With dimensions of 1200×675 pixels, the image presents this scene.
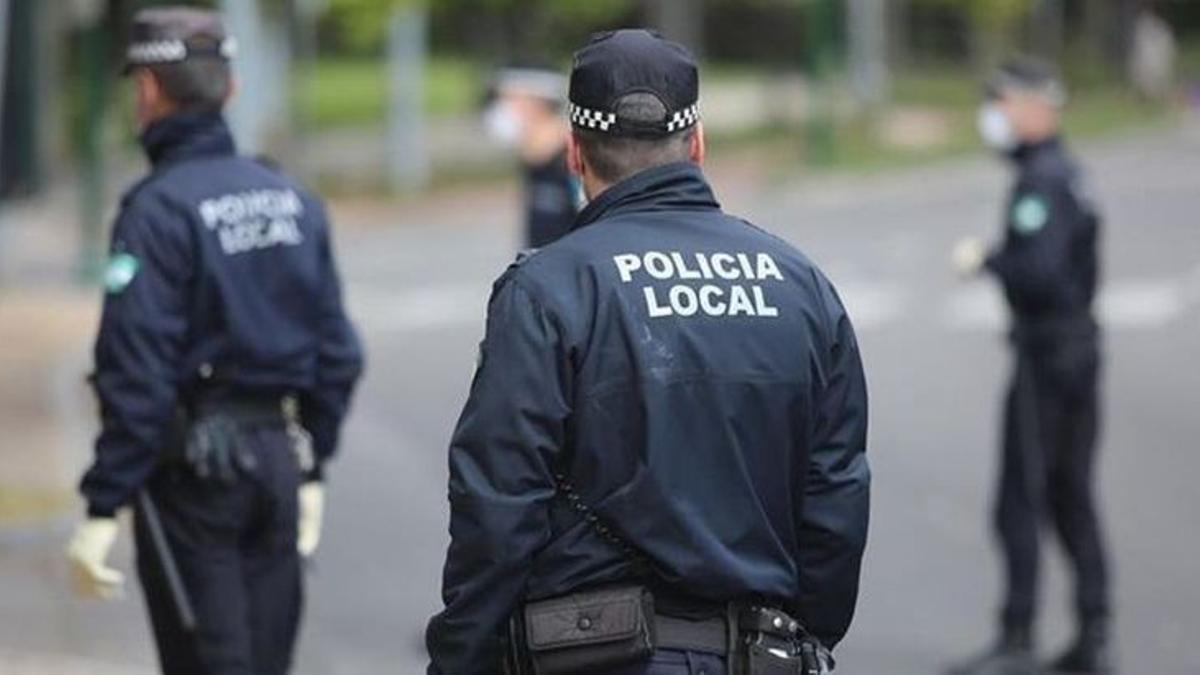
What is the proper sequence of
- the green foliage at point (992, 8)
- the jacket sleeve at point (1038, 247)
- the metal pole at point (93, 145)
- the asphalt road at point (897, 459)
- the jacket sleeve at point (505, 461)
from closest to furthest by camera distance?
the jacket sleeve at point (505, 461) → the jacket sleeve at point (1038, 247) → the asphalt road at point (897, 459) → the metal pole at point (93, 145) → the green foliage at point (992, 8)

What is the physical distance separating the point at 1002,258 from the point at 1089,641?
1278 mm

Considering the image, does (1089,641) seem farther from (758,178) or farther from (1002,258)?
(758,178)

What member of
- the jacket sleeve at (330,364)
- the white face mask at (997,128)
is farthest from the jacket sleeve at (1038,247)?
the jacket sleeve at (330,364)

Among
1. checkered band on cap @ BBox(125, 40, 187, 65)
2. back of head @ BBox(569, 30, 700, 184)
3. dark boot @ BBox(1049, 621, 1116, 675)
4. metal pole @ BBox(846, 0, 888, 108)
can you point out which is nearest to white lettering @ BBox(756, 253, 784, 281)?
back of head @ BBox(569, 30, 700, 184)

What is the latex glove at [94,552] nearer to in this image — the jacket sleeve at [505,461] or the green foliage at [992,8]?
the jacket sleeve at [505,461]

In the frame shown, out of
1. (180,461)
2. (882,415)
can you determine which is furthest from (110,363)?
(882,415)

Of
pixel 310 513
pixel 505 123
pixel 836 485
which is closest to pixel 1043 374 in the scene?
pixel 505 123

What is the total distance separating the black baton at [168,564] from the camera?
634 centimetres

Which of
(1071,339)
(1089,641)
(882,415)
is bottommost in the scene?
(882,415)

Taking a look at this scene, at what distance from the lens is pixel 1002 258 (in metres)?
8.55

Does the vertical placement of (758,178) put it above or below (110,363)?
below

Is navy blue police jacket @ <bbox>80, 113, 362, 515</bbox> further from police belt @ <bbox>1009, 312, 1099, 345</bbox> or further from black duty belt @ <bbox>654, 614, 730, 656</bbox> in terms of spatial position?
police belt @ <bbox>1009, 312, 1099, 345</bbox>

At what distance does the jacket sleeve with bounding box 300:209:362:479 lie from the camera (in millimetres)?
6672

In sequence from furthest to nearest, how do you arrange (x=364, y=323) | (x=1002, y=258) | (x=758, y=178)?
(x=758, y=178) < (x=364, y=323) < (x=1002, y=258)
